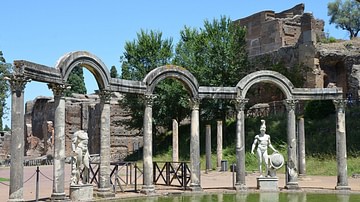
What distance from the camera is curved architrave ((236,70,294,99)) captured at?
21141mm

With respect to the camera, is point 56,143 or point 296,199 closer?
point 56,143

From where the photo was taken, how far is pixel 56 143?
632 inches

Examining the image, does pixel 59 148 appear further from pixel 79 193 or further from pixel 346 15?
pixel 346 15

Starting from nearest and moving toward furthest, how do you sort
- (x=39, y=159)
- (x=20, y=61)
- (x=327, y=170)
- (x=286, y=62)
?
(x=20, y=61) → (x=327, y=170) → (x=39, y=159) → (x=286, y=62)

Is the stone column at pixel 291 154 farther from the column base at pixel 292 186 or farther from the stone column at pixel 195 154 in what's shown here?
the stone column at pixel 195 154

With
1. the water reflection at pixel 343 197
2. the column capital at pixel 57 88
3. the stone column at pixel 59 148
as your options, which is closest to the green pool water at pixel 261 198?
the water reflection at pixel 343 197

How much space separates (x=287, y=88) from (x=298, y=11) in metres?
48.4

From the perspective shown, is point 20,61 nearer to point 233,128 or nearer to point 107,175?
point 107,175

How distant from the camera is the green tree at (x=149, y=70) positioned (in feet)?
132

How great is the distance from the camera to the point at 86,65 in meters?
17.3

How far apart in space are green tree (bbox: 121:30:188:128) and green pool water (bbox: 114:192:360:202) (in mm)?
21420

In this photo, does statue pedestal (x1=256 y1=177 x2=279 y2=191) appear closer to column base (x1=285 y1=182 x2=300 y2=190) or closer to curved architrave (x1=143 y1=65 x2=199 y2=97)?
column base (x1=285 y1=182 x2=300 y2=190)

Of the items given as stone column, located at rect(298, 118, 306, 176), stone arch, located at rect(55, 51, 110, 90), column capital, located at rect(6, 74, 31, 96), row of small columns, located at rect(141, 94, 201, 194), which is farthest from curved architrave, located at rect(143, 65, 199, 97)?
stone column, located at rect(298, 118, 306, 176)

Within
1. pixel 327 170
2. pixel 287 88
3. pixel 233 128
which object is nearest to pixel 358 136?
pixel 327 170
